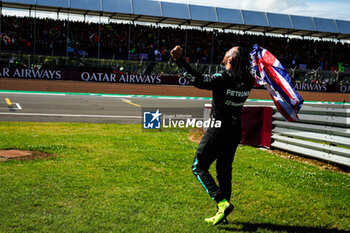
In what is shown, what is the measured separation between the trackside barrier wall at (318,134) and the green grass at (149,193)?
0.55 metres

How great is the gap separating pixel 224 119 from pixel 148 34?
34992 mm

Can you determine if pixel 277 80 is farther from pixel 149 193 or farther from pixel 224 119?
pixel 149 193

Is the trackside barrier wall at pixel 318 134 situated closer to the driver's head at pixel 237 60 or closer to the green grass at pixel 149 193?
the green grass at pixel 149 193

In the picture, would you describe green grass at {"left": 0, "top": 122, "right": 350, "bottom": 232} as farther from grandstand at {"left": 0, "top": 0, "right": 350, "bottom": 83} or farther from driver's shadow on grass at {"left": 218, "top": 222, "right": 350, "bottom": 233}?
grandstand at {"left": 0, "top": 0, "right": 350, "bottom": 83}

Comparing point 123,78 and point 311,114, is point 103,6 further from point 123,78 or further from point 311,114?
point 311,114

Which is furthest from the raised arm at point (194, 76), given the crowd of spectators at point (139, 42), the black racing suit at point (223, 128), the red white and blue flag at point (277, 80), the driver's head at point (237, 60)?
the crowd of spectators at point (139, 42)

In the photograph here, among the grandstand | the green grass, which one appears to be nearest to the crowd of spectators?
the grandstand

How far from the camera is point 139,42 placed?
3678 cm

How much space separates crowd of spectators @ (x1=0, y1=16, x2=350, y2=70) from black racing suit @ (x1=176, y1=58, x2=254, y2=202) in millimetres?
27858

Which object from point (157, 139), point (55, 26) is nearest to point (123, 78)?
point (55, 26)

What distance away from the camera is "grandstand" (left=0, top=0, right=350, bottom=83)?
30.9 metres

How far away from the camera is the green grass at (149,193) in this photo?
4.05 meters

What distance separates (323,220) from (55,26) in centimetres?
3361

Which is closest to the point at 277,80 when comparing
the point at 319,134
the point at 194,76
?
the point at 194,76
